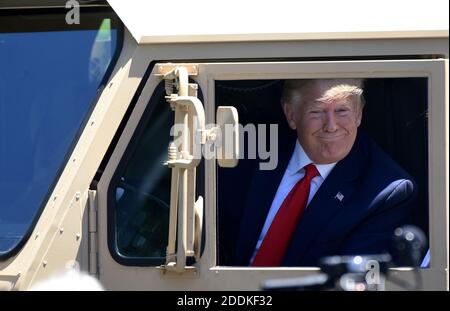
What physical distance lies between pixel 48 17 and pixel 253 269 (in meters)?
1.27

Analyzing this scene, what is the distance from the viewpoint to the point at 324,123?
3170 millimetres

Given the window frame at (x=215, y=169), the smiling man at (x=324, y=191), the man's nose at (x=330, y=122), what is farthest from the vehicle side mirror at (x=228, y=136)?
the man's nose at (x=330, y=122)

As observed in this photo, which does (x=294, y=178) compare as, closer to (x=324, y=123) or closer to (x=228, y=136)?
(x=324, y=123)

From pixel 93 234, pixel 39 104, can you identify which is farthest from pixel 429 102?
pixel 39 104

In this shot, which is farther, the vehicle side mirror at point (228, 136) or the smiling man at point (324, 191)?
the smiling man at point (324, 191)

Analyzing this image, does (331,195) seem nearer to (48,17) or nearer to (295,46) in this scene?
(295,46)

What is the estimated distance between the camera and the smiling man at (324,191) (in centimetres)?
315

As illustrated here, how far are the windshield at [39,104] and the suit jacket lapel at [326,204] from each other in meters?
0.89

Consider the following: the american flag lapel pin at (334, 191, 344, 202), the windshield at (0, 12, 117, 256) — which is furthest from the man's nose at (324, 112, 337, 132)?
the windshield at (0, 12, 117, 256)

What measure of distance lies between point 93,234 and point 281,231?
0.67m

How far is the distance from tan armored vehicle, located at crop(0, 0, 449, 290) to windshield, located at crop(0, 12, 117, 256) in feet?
0.09

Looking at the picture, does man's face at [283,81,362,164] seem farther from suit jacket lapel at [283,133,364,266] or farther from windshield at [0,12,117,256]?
windshield at [0,12,117,256]

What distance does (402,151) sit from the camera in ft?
10.4

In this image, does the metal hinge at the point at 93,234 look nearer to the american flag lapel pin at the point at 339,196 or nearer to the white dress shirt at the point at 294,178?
the white dress shirt at the point at 294,178
